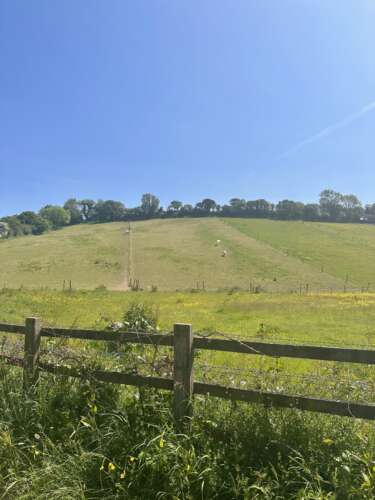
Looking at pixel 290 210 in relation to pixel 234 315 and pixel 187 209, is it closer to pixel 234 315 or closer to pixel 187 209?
pixel 187 209

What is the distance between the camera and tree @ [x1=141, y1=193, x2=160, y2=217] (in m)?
149

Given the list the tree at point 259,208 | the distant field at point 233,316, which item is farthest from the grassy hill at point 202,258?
the tree at point 259,208

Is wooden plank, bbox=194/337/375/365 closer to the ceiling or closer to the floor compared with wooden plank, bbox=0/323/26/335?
closer to the ceiling

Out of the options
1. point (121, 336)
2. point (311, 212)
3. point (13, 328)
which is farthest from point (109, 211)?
point (121, 336)

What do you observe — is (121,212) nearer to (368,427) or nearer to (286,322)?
(286,322)

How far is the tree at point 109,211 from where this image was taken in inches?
5817

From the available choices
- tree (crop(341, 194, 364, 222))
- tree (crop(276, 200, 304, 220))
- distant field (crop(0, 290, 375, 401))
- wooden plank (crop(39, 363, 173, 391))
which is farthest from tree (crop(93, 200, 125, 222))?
wooden plank (crop(39, 363, 173, 391))

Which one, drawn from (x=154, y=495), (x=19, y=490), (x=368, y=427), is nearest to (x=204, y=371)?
(x=154, y=495)

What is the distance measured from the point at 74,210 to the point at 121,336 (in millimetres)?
167221

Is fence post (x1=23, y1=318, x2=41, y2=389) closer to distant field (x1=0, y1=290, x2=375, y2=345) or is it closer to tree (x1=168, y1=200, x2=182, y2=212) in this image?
distant field (x1=0, y1=290, x2=375, y2=345)

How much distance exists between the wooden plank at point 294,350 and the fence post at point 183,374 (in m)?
0.15

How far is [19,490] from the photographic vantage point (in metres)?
3.43

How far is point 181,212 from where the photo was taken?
491 feet

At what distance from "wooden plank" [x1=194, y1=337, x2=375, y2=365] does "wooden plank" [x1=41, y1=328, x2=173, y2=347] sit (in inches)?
16.8
